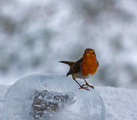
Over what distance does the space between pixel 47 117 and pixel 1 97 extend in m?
1.58

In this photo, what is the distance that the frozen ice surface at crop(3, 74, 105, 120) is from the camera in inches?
85.1

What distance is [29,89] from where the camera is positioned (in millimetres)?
2357

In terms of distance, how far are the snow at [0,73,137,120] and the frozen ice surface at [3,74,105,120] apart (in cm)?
63

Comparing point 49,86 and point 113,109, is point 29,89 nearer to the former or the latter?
point 49,86

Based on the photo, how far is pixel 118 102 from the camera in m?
3.64

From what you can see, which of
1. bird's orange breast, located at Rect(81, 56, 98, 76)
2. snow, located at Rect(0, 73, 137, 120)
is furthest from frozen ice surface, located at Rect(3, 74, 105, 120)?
snow, located at Rect(0, 73, 137, 120)

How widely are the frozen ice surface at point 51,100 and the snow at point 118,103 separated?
634mm

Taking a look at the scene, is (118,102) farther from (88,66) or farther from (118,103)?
(88,66)

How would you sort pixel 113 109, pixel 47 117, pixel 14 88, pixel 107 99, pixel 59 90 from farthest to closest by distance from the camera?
pixel 107 99
pixel 113 109
pixel 14 88
pixel 59 90
pixel 47 117

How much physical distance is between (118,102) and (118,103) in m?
0.04

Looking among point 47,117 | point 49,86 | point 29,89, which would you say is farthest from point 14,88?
point 47,117

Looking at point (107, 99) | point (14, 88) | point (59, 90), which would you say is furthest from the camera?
point (107, 99)

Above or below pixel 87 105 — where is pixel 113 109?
below

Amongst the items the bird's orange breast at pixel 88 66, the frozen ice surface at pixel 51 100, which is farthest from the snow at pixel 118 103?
the bird's orange breast at pixel 88 66
